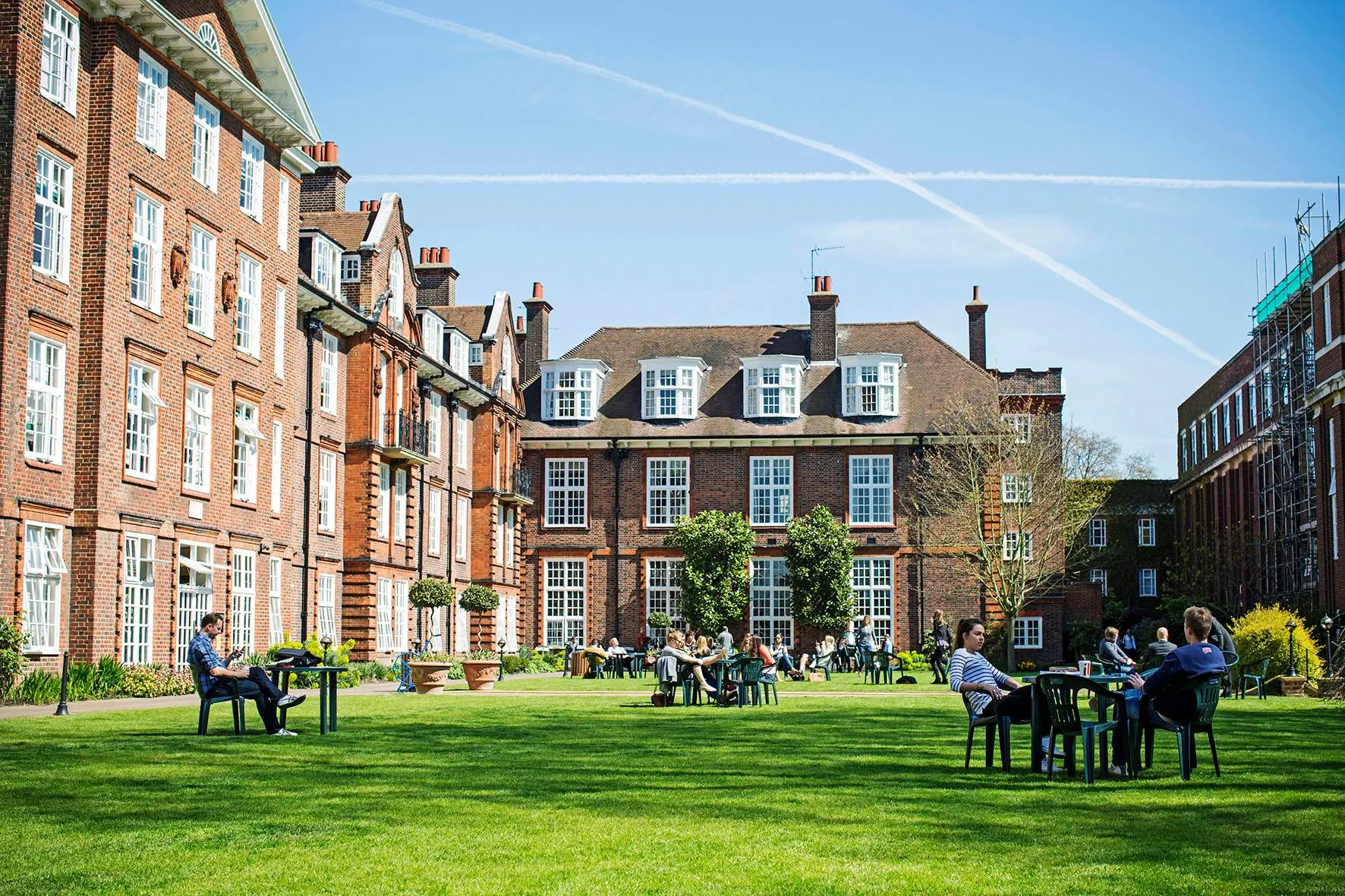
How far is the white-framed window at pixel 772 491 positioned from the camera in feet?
160

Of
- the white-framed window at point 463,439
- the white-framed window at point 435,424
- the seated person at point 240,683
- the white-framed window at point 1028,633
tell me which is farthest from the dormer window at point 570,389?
the seated person at point 240,683

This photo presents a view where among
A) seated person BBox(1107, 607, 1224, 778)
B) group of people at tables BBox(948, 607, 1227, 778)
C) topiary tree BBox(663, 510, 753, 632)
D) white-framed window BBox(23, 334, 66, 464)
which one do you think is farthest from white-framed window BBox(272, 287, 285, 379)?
seated person BBox(1107, 607, 1224, 778)

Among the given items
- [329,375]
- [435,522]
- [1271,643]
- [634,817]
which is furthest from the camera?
[435,522]

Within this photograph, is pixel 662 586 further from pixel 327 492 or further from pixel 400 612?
pixel 327 492

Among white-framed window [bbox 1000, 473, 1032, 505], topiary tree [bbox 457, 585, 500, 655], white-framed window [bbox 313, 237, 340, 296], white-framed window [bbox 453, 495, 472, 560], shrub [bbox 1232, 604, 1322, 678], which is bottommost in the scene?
shrub [bbox 1232, 604, 1322, 678]

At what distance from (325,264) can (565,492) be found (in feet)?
56.1

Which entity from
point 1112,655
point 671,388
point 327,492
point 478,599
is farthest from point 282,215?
point 671,388

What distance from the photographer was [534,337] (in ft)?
172

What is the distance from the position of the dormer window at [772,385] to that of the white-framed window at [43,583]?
97.9 feet

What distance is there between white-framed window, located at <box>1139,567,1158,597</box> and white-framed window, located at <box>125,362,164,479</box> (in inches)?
2032

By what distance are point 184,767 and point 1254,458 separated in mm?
47023

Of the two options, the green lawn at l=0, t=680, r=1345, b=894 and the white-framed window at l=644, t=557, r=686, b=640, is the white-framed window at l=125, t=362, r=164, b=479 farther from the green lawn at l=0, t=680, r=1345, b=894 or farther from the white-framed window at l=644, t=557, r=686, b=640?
the white-framed window at l=644, t=557, r=686, b=640

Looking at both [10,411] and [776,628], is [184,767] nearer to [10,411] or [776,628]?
[10,411]

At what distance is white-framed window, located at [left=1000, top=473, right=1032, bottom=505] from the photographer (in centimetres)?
4434
